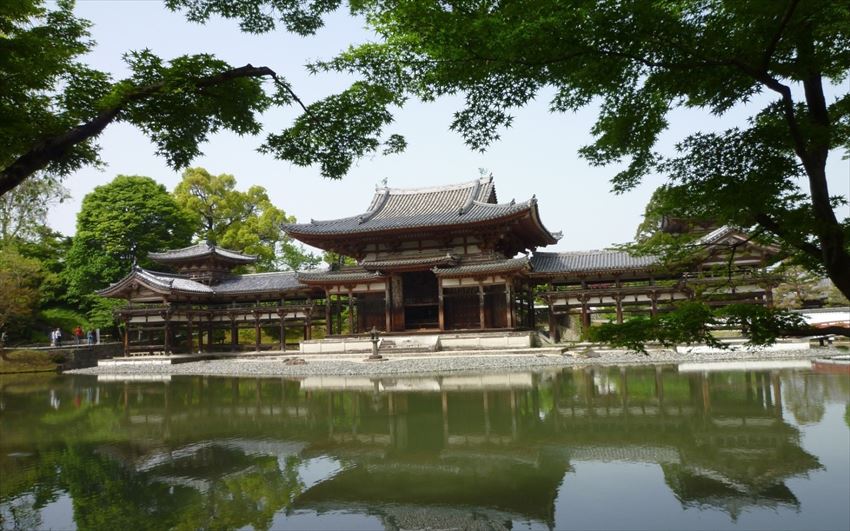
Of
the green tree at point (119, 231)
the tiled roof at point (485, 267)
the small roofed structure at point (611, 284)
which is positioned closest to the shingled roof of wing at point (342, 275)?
the tiled roof at point (485, 267)

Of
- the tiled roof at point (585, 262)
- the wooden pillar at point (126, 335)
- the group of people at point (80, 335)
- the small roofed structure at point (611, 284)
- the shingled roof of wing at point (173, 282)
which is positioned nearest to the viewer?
the small roofed structure at point (611, 284)

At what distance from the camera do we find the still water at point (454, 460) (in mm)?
5148

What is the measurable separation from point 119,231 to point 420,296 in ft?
75.5

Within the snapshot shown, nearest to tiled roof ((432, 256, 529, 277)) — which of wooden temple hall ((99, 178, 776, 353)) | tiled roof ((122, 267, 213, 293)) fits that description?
wooden temple hall ((99, 178, 776, 353))

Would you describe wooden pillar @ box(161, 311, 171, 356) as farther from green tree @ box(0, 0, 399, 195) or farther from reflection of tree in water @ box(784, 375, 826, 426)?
reflection of tree in water @ box(784, 375, 826, 426)

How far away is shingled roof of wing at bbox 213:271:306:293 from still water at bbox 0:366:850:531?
19030mm

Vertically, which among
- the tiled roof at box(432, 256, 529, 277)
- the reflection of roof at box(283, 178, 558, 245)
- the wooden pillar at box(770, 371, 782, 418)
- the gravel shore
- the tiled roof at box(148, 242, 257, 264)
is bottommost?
the gravel shore

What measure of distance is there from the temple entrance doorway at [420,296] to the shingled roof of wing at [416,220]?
302 centimetres

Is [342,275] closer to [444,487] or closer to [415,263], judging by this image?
[415,263]

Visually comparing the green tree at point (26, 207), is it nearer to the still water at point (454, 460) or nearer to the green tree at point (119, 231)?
the green tree at point (119, 231)

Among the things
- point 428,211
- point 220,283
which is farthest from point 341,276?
point 220,283

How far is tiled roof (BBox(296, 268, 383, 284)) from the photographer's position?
28.6 m

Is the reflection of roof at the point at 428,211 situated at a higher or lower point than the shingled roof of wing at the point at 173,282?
higher

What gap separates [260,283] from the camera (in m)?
33.7
